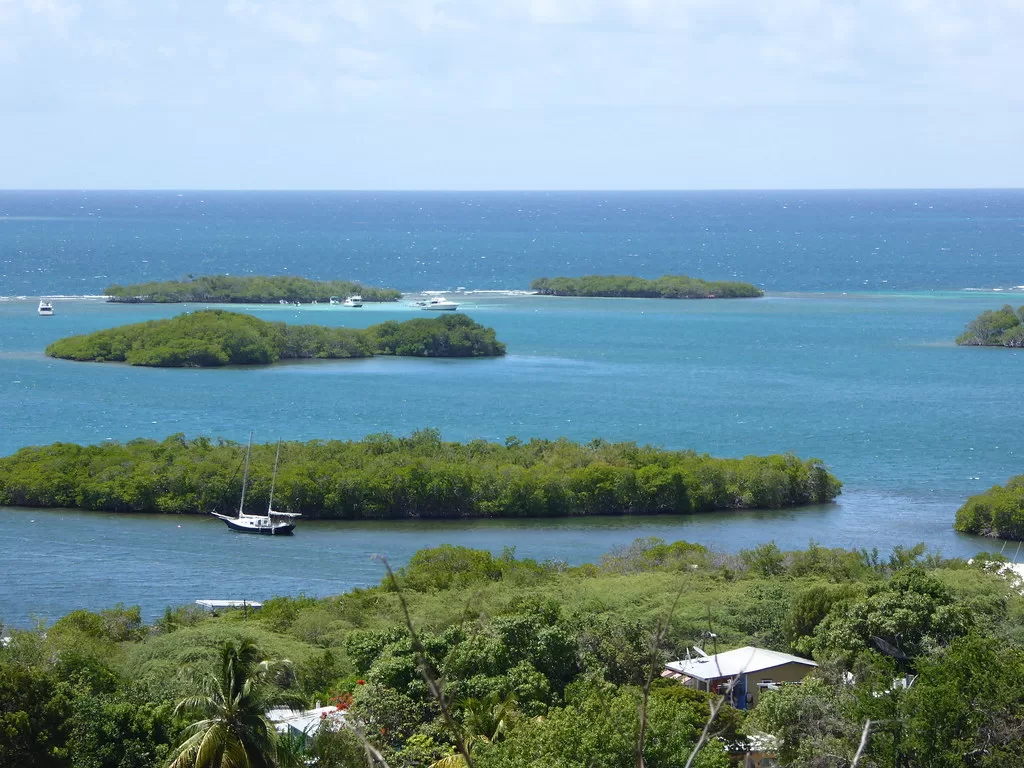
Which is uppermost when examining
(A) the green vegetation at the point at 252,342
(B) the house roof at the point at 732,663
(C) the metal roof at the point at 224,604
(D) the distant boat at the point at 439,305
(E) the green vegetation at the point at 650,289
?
(E) the green vegetation at the point at 650,289

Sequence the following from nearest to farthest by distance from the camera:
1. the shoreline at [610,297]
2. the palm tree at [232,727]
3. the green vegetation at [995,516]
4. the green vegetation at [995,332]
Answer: the palm tree at [232,727]
the green vegetation at [995,516]
the green vegetation at [995,332]
the shoreline at [610,297]

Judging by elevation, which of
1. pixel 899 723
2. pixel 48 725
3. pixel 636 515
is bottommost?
pixel 636 515

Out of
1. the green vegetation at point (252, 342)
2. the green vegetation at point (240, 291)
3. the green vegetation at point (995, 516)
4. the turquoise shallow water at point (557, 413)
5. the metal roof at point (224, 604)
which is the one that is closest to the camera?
the metal roof at point (224, 604)

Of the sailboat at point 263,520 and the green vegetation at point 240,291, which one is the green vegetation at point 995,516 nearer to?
the sailboat at point 263,520

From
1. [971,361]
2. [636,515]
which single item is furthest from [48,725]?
[971,361]

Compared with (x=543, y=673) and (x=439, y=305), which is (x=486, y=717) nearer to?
(x=543, y=673)

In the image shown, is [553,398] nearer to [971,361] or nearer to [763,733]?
[971,361]

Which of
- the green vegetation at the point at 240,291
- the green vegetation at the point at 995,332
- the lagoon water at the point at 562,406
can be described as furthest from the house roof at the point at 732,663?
the green vegetation at the point at 240,291
